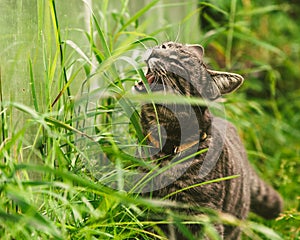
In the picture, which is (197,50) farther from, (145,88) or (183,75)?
(145,88)

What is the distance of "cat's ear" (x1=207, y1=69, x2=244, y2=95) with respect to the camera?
2.27 metres

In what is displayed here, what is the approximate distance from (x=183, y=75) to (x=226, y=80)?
17 cm

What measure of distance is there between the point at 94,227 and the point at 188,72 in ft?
2.58

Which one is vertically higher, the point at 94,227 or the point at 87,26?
the point at 87,26

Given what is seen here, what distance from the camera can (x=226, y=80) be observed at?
2285mm

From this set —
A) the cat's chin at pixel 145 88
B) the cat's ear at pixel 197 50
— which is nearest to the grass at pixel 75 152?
the cat's chin at pixel 145 88

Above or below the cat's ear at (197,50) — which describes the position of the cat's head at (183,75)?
below

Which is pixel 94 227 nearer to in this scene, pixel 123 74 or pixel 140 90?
pixel 140 90

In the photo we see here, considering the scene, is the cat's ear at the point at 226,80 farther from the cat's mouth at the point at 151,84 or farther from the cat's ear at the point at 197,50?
the cat's mouth at the point at 151,84

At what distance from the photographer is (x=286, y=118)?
4.64 m

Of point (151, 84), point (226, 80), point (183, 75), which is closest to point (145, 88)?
point (151, 84)

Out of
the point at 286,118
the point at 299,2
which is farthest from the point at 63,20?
the point at 299,2

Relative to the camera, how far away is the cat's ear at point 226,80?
2.27 meters

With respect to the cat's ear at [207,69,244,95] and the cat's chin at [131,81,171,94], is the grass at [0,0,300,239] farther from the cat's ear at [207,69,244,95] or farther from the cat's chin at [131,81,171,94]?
the cat's ear at [207,69,244,95]
